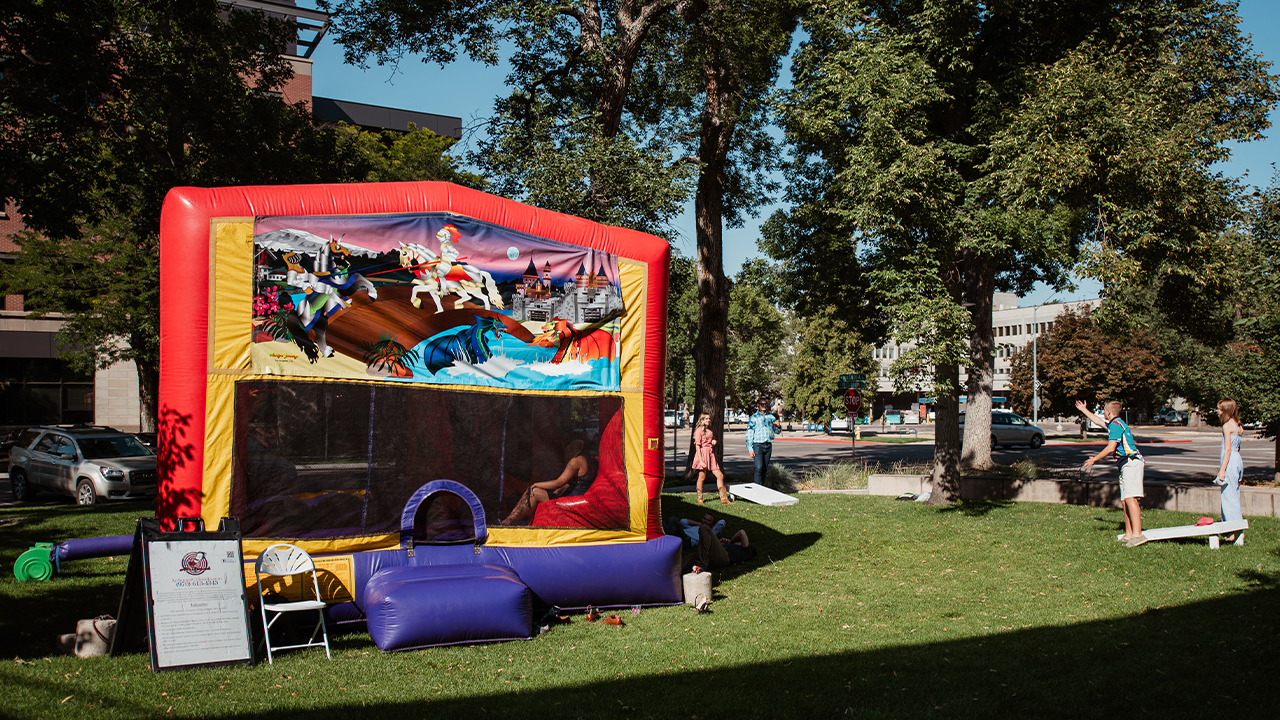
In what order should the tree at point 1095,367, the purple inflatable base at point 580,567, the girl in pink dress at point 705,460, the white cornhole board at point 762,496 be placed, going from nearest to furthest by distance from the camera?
the purple inflatable base at point 580,567 < the white cornhole board at point 762,496 < the girl in pink dress at point 705,460 < the tree at point 1095,367

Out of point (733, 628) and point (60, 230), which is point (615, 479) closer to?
point (733, 628)

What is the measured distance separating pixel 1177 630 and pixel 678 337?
29.7 m

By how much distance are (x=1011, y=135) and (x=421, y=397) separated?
35.2 ft

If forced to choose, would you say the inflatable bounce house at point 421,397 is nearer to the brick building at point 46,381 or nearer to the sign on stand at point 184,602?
the sign on stand at point 184,602

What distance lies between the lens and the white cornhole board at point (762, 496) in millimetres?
15820

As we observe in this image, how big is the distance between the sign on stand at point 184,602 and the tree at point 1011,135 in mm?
10011

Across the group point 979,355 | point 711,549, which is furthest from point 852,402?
point 711,549

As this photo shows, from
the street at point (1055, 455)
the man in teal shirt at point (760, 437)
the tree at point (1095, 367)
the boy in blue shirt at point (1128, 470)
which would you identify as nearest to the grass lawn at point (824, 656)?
the boy in blue shirt at point (1128, 470)

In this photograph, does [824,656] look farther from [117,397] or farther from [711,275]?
[117,397]

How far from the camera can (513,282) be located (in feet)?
28.9

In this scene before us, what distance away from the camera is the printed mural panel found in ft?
25.7

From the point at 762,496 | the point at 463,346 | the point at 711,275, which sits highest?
the point at 711,275

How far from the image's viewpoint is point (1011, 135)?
1362 centimetres

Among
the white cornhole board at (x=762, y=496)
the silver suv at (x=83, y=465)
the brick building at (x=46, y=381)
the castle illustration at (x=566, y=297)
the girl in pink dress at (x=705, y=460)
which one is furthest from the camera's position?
the brick building at (x=46, y=381)
